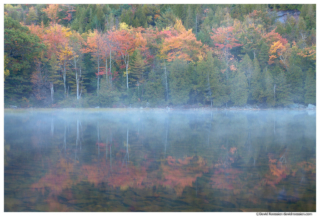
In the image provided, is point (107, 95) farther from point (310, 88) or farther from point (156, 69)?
point (310, 88)

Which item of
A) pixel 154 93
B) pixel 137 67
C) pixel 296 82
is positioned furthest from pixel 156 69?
pixel 296 82

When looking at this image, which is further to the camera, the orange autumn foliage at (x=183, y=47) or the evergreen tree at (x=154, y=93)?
the orange autumn foliage at (x=183, y=47)

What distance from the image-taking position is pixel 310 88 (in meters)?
30.2

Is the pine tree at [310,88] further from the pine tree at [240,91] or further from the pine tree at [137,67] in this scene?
the pine tree at [137,67]

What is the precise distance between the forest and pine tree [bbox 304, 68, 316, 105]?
94 mm

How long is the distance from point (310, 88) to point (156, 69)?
55.6 feet

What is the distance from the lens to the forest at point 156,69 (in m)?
29.5

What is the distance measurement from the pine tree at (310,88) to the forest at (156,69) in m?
0.09

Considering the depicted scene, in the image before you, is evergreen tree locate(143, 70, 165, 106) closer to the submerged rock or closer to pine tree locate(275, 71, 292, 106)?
pine tree locate(275, 71, 292, 106)

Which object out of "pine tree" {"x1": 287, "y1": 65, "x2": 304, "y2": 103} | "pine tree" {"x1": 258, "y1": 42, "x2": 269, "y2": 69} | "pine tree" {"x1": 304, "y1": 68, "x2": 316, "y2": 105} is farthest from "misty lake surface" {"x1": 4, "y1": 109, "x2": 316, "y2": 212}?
"pine tree" {"x1": 258, "y1": 42, "x2": 269, "y2": 69}

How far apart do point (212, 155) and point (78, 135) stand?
5.69 metres

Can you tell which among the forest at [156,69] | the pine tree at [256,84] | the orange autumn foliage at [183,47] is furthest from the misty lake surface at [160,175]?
the orange autumn foliage at [183,47]

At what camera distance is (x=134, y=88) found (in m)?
31.6

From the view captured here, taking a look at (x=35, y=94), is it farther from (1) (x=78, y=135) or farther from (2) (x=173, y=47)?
(1) (x=78, y=135)
